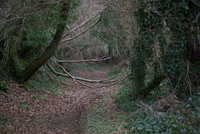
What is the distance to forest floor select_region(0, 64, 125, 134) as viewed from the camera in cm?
724

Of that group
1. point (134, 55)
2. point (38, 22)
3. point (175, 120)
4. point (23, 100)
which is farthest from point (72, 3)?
point (175, 120)

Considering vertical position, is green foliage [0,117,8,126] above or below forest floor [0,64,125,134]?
above

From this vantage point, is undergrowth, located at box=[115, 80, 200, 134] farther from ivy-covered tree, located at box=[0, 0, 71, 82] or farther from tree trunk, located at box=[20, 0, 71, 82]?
tree trunk, located at box=[20, 0, 71, 82]

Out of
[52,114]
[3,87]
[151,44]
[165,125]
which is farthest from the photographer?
[3,87]

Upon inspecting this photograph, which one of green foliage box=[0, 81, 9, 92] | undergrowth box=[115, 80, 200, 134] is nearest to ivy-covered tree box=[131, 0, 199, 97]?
undergrowth box=[115, 80, 200, 134]

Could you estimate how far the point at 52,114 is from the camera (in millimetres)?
9336

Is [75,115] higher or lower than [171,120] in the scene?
lower

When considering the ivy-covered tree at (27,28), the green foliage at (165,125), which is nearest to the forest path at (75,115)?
the green foliage at (165,125)

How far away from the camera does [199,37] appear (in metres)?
8.06

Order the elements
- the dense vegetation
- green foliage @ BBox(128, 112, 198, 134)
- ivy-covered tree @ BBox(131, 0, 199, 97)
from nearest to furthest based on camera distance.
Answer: green foliage @ BBox(128, 112, 198, 134)
the dense vegetation
ivy-covered tree @ BBox(131, 0, 199, 97)

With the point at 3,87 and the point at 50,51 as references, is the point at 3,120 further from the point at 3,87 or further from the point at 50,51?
the point at 50,51

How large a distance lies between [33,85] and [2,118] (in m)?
5.25

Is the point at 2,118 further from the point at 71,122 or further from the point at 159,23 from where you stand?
the point at 159,23

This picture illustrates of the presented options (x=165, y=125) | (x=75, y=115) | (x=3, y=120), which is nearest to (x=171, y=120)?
(x=165, y=125)
